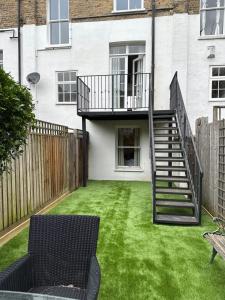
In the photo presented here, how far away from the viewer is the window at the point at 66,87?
34.1 feet

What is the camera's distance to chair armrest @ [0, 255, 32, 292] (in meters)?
2.02

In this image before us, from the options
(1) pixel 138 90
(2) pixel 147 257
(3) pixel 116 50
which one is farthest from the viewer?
(3) pixel 116 50

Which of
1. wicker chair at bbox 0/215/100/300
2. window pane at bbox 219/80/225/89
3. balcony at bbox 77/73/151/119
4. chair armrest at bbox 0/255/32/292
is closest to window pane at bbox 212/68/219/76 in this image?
window pane at bbox 219/80/225/89

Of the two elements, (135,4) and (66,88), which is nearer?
(135,4)

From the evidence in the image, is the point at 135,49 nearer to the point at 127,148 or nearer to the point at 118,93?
the point at 118,93

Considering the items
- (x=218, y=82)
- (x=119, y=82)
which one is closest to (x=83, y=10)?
(x=119, y=82)

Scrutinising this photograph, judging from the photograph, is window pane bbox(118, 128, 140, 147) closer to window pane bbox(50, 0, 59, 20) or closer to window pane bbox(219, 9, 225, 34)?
window pane bbox(219, 9, 225, 34)

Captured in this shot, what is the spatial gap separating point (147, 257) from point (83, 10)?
365 inches

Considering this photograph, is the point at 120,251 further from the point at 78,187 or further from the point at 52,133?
the point at 78,187

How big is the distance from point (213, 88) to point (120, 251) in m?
7.52

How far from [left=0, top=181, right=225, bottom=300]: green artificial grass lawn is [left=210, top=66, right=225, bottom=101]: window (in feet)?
17.3

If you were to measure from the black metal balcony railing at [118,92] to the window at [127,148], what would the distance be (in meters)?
1.05

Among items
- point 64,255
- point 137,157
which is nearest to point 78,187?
point 137,157

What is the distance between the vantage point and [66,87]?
34.3 ft
